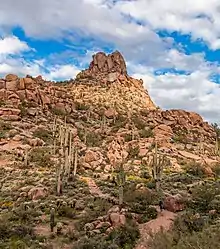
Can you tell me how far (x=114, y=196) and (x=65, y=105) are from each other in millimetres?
35775

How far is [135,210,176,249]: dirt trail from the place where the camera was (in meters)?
15.4

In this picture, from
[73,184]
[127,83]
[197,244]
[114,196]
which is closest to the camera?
[197,244]

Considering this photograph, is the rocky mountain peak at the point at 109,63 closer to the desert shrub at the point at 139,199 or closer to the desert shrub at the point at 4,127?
the desert shrub at the point at 4,127

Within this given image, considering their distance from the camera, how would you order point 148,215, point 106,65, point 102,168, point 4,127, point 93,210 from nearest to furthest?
point 148,215, point 93,210, point 102,168, point 4,127, point 106,65

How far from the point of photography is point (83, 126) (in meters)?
52.4

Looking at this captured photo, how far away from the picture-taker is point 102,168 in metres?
37.0

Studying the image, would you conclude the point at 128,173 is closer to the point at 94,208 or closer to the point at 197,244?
the point at 94,208

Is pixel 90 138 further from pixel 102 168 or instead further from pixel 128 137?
pixel 102 168

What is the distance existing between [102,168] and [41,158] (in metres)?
5.92

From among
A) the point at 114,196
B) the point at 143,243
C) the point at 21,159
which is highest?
the point at 21,159

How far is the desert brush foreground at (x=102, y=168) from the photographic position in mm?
16281

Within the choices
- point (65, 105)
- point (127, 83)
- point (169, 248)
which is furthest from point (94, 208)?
point (127, 83)

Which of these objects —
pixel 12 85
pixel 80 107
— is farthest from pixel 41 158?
pixel 80 107

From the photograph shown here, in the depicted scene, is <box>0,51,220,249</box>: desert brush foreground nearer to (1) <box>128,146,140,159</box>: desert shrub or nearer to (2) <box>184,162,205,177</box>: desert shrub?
(2) <box>184,162,205,177</box>: desert shrub
